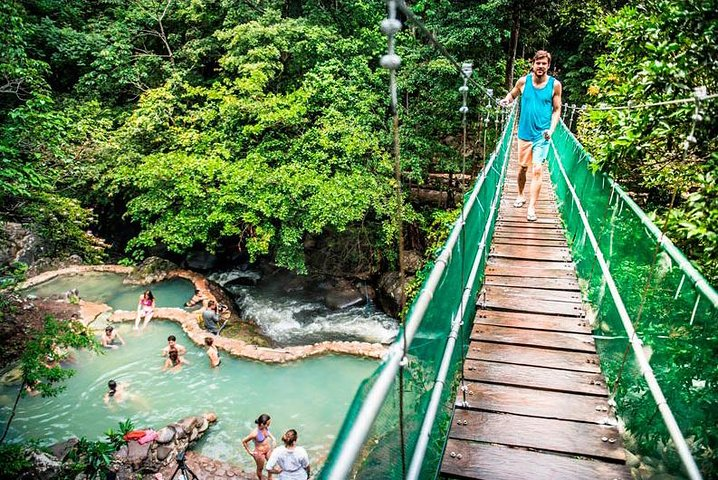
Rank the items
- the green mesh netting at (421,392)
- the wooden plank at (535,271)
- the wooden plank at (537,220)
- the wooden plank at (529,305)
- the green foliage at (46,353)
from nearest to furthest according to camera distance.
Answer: the green mesh netting at (421,392)
the wooden plank at (529,305)
the wooden plank at (535,271)
the wooden plank at (537,220)
the green foliage at (46,353)

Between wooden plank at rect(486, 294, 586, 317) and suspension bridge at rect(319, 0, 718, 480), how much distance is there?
0.01 m

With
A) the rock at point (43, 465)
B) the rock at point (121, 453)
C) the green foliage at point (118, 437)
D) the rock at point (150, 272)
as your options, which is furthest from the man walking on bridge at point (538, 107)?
the rock at point (150, 272)

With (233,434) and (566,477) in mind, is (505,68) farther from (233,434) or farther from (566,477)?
(566,477)

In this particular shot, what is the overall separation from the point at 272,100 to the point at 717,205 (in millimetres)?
9160

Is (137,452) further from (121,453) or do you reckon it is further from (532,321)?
(532,321)

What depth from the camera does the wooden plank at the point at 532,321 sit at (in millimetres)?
2783

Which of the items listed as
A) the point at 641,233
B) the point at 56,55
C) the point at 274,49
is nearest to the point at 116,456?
the point at 641,233

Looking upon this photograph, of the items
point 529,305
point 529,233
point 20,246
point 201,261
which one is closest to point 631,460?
point 529,305

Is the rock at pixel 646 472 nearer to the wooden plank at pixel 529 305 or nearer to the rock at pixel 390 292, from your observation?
the wooden plank at pixel 529 305

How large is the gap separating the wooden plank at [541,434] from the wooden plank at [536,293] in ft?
4.01

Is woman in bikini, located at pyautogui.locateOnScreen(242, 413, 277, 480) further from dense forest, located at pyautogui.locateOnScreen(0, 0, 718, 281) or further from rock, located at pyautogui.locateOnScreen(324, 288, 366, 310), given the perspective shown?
rock, located at pyautogui.locateOnScreen(324, 288, 366, 310)

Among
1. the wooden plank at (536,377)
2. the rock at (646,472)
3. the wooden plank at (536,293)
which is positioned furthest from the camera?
the wooden plank at (536,293)

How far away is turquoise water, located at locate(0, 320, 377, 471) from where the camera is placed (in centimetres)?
603

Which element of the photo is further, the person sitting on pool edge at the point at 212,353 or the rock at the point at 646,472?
the person sitting on pool edge at the point at 212,353
